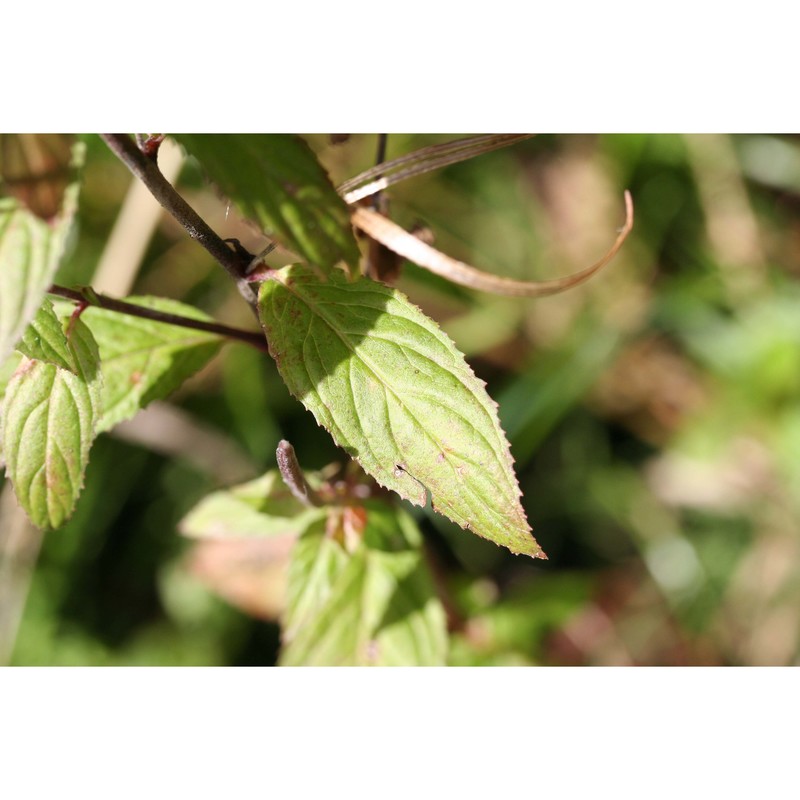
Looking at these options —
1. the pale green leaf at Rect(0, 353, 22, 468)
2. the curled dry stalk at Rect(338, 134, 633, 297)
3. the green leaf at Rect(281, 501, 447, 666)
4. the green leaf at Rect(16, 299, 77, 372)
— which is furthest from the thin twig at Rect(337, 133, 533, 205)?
the green leaf at Rect(281, 501, 447, 666)

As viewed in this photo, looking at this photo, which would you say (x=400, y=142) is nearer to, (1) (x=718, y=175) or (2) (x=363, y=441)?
(1) (x=718, y=175)

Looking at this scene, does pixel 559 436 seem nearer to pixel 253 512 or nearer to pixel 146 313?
pixel 253 512

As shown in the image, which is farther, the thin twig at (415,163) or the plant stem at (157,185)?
the thin twig at (415,163)

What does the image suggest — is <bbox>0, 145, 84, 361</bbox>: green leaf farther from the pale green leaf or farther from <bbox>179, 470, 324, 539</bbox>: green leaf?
<bbox>179, 470, 324, 539</bbox>: green leaf

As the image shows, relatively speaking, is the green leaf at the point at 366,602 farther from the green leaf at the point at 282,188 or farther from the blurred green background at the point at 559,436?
the green leaf at the point at 282,188

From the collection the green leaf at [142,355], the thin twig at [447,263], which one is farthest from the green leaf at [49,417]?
the thin twig at [447,263]

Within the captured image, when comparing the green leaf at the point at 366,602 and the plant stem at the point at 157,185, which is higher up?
the plant stem at the point at 157,185
